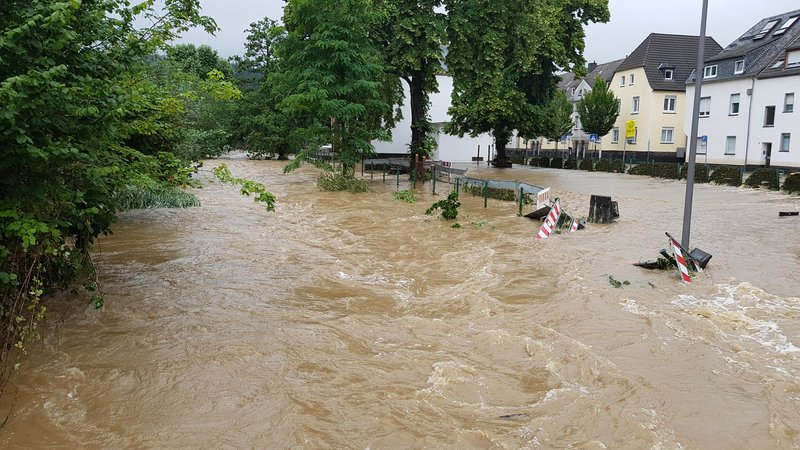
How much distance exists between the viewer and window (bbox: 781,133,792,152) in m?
38.2

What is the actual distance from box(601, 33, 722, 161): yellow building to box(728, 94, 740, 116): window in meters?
8.44

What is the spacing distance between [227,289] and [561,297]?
540 centimetres

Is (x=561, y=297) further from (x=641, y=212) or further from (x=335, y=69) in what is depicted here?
(x=335, y=69)

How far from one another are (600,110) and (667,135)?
641 centimetres

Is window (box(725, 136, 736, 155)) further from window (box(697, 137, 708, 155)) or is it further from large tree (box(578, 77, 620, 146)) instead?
large tree (box(578, 77, 620, 146))

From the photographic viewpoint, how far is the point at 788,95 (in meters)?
38.3

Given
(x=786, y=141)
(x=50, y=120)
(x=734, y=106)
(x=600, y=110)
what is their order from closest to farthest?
(x=50, y=120) → (x=786, y=141) → (x=734, y=106) → (x=600, y=110)

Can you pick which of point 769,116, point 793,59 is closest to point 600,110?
point 769,116

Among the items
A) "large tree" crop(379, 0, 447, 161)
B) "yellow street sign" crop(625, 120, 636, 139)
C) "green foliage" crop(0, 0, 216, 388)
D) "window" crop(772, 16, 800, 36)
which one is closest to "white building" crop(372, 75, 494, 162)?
"yellow street sign" crop(625, 120, 636, 139)

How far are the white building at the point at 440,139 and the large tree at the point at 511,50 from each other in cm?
1169

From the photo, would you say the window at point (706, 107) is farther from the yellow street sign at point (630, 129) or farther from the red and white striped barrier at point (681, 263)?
the red and white striped barrier at point (681, 263)

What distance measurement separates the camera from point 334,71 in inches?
1036

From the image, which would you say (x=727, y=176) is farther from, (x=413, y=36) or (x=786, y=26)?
(x=786, y=26)

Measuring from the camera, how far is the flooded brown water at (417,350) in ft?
17.7
